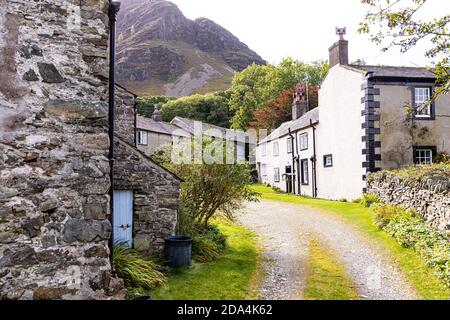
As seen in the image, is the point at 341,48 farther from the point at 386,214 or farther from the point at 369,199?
the point at 386,214

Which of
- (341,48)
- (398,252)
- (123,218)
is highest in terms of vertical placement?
(341,48)

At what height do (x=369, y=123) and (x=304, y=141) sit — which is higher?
(x=369, y=123)

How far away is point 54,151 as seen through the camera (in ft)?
13.9

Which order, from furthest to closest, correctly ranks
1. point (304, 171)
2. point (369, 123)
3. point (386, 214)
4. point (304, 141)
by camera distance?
point (304, 171) → point (304, 141) → point (369, 123) → point (386, 214)

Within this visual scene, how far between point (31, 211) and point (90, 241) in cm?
75

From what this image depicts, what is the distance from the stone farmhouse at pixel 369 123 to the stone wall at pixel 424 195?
2488 mm

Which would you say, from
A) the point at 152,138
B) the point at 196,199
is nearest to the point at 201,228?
the point at 196,199

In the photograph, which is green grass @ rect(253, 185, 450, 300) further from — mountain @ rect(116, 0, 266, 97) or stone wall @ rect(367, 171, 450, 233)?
mountain @ rect(116, 0, 266, 97)

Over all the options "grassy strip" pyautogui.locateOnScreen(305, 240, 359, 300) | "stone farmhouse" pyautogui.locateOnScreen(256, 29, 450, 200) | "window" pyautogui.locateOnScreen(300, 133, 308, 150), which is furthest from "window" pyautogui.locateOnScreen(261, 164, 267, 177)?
"grassy strip" pyautogui.locateOnScreen(305, 240, 359, 300)

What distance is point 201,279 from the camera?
8.43 m

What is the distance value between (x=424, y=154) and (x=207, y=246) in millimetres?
13113

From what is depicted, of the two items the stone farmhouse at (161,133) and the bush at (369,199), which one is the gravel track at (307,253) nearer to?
the bush at (369,199)

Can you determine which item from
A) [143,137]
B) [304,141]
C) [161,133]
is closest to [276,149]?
[304,141]

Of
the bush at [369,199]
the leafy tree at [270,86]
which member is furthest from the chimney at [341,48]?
the leafy tree at [270,86]
